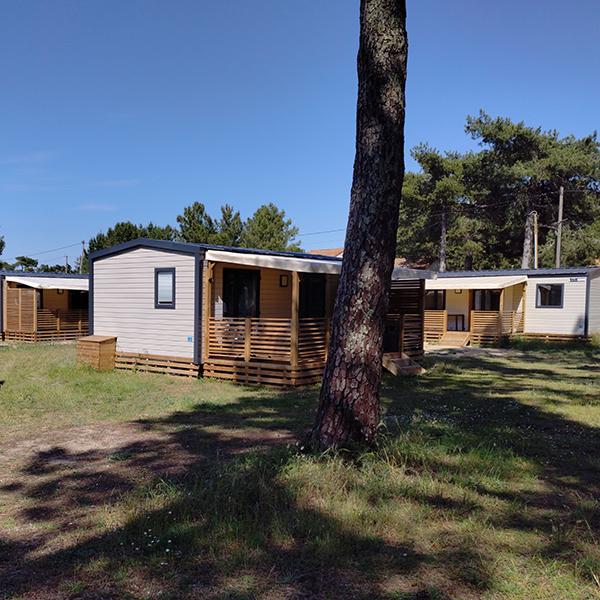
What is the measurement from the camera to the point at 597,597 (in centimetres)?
271

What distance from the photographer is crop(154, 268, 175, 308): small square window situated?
12383mm

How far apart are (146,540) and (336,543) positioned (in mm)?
1181

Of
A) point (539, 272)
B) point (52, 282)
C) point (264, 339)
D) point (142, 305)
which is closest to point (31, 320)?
point (52, 282)

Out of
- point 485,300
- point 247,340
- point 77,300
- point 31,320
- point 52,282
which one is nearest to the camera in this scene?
point 247,340

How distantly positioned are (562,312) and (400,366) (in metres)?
12.3

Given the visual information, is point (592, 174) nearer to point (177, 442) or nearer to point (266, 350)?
point (266, 350)

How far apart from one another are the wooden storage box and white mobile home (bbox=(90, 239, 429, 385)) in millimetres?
288

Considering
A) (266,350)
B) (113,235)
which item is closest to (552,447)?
(266,350)

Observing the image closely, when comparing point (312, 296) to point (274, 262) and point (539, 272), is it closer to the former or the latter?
point (274, 262)

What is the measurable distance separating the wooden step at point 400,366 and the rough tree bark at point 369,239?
24.7 feet

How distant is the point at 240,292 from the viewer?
1355 cm

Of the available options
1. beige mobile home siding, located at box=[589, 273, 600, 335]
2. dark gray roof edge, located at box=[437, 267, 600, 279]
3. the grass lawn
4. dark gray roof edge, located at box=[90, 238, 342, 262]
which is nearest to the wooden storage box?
dark gray roof edge, located at box=[90, 238, 342, 262]

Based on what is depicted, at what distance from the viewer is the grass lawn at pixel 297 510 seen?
297 cm

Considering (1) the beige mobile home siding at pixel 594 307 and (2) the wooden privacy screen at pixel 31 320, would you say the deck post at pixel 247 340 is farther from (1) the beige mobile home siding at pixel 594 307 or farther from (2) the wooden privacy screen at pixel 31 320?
(1) the beige mobile home siding at pixel 594 307
